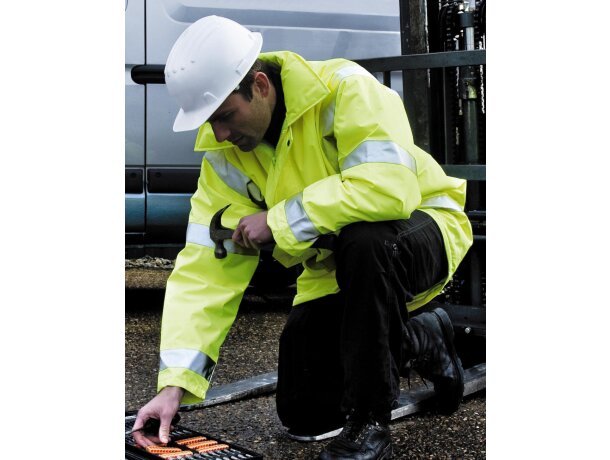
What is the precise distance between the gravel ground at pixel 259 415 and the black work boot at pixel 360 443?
169 mm

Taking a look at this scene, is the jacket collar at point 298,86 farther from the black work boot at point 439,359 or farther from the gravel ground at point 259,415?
the gravel ground at point 259,415

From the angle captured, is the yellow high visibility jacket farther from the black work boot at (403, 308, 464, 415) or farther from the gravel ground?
the gravel ground

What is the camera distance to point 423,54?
3.40 m

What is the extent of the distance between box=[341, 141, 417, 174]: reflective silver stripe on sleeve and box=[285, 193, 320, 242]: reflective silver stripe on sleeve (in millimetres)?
170

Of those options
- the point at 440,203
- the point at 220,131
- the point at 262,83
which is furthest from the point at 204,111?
the point at 440,203

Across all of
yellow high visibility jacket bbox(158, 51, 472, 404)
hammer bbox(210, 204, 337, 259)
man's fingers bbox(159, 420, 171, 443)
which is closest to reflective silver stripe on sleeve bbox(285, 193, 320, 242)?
yellow high visibility jacket bbox(158, 51, 472, 404)

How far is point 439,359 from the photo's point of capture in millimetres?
2936

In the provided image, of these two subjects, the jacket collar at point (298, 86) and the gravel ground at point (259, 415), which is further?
the gravel ground at point (259, 415)

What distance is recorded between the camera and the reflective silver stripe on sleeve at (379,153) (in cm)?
235

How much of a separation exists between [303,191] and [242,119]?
0.26 meters

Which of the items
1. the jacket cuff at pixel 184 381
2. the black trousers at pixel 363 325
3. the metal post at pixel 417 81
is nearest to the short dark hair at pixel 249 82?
the black trousers at pixel 363 325
